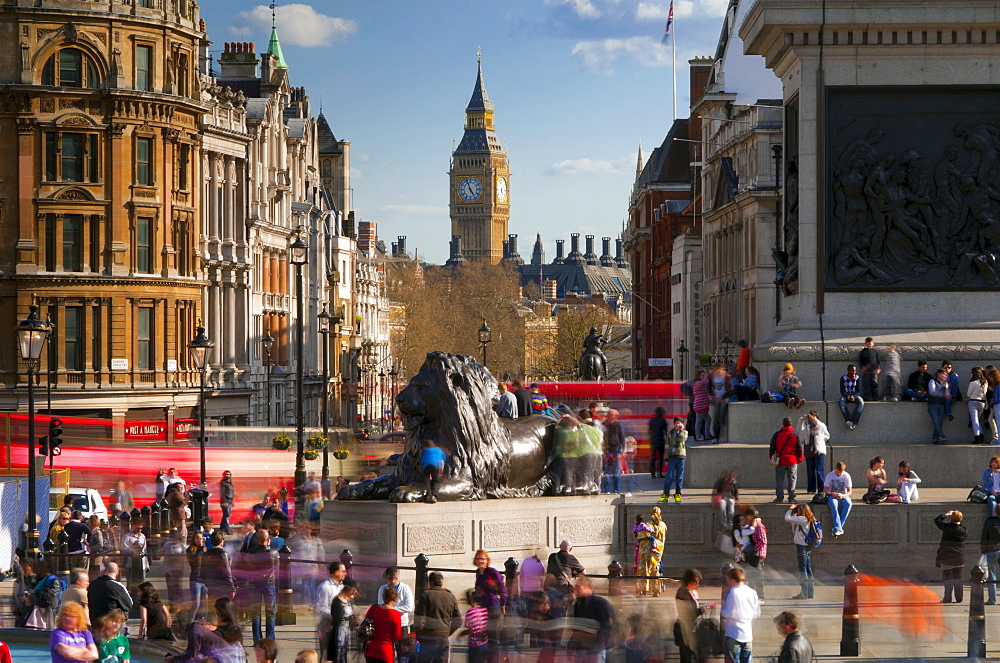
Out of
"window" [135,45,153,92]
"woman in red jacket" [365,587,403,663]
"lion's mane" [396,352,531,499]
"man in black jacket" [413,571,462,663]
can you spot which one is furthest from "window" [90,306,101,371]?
"woman in red jacket" [365,587,403,663]

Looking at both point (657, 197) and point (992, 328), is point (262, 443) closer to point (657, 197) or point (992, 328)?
point (992, 328)

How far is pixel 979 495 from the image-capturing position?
70.1 feet

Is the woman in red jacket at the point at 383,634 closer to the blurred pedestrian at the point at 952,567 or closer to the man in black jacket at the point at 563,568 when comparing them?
the man in black jacket at the point at 563,568

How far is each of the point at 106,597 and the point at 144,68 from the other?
4092cm

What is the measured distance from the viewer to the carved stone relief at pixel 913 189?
24.3m

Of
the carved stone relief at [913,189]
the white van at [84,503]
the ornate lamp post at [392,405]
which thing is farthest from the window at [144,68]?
A: the carved stone relief at [913,189]

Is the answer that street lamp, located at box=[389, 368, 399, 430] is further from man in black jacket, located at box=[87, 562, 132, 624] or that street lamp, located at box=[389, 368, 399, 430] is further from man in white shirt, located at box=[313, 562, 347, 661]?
man in white shirt, located at box=[313, 562, 347, 661]

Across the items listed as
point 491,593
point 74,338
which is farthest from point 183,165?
Answer: point 491,593

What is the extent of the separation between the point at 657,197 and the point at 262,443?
66.4m

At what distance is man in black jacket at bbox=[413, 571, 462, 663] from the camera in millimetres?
15188

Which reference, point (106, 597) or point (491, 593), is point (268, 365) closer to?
point (106, 597)

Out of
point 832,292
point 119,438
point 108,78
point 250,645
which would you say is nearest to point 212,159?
point 108,78

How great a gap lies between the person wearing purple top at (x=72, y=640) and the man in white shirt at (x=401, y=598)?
2833 mm

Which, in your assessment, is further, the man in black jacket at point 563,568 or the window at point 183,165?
the window at point 183,165
